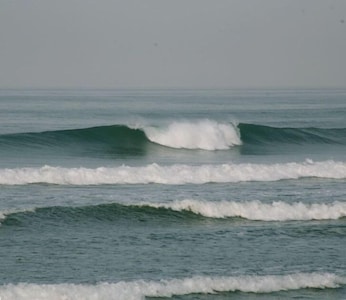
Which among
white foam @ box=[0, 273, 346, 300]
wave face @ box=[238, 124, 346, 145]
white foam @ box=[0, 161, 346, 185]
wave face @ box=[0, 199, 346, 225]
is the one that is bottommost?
white foam @ box=[0, 273, 346, 300]

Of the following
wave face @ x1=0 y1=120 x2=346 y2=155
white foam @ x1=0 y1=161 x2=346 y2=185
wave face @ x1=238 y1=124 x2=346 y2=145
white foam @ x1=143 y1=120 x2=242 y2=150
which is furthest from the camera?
Result: wave face @ x1=238 y1=124 x2=346 y2=145

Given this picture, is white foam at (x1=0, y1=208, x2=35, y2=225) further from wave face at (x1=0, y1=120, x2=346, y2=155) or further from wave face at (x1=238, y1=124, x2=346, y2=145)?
wave face at (x1=238, y1=124, x2=346, y2=145)

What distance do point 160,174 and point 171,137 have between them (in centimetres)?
1267

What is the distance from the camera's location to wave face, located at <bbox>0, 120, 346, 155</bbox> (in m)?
32.9

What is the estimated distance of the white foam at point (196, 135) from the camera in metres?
35.1

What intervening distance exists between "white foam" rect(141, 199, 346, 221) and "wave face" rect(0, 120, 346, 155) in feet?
43.9

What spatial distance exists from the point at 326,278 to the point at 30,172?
1075 centimetres

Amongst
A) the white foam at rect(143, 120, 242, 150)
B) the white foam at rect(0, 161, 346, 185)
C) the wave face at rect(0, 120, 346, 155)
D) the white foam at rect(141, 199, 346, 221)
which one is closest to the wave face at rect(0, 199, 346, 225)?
the white foam at rect(141, 199, 346, 221)

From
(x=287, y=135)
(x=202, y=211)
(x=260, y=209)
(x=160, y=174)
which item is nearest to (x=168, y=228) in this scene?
(x=202, y=211)

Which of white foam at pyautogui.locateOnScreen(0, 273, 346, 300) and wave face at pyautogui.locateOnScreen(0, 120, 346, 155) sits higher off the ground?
wave face at pyautogui.locateOnScreen(0, 120, 346, 155)

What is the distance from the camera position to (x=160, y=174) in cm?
2316

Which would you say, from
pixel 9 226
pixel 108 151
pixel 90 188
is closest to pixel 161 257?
pixel 9 226

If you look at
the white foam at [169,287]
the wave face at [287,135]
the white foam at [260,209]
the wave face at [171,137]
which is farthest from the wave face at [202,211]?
the wave face at [287,135]

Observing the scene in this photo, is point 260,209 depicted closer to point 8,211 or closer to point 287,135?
point 8,211
